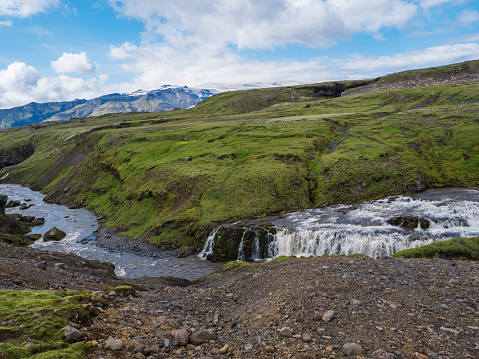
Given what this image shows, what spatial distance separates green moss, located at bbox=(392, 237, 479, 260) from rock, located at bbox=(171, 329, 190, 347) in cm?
2372

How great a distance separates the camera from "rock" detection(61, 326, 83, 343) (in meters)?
9.72

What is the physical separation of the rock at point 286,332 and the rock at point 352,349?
204cm

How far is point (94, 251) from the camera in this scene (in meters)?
48.9

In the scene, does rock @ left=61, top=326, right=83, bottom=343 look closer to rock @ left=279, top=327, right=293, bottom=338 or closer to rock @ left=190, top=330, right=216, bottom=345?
rock @ left=190, top=330, right=216, bottom=345

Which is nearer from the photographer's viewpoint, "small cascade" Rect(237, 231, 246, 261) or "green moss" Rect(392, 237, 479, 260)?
"green moss" Rect(392, 237, 479, 260)

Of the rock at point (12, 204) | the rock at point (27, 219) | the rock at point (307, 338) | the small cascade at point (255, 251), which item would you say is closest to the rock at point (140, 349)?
the rock at point (307, 338)

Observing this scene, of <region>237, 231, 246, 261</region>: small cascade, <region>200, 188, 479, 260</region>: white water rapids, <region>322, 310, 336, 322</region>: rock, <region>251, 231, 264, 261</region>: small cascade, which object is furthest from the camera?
<region>237, 231, 246, 261</region>: small cascade

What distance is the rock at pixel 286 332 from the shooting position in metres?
10.9

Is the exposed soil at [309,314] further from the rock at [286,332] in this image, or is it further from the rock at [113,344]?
the rock at [113,344]

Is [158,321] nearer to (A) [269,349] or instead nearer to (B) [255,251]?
(A) [269,349]

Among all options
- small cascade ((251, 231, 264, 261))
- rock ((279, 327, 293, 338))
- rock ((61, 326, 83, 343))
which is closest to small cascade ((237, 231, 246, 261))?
small cascade ((251, 231, 264, 261))

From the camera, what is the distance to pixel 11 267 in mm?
18656

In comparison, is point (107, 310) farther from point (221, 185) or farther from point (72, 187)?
point (72, 187)

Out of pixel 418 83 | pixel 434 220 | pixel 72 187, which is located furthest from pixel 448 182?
pixel 418 83
